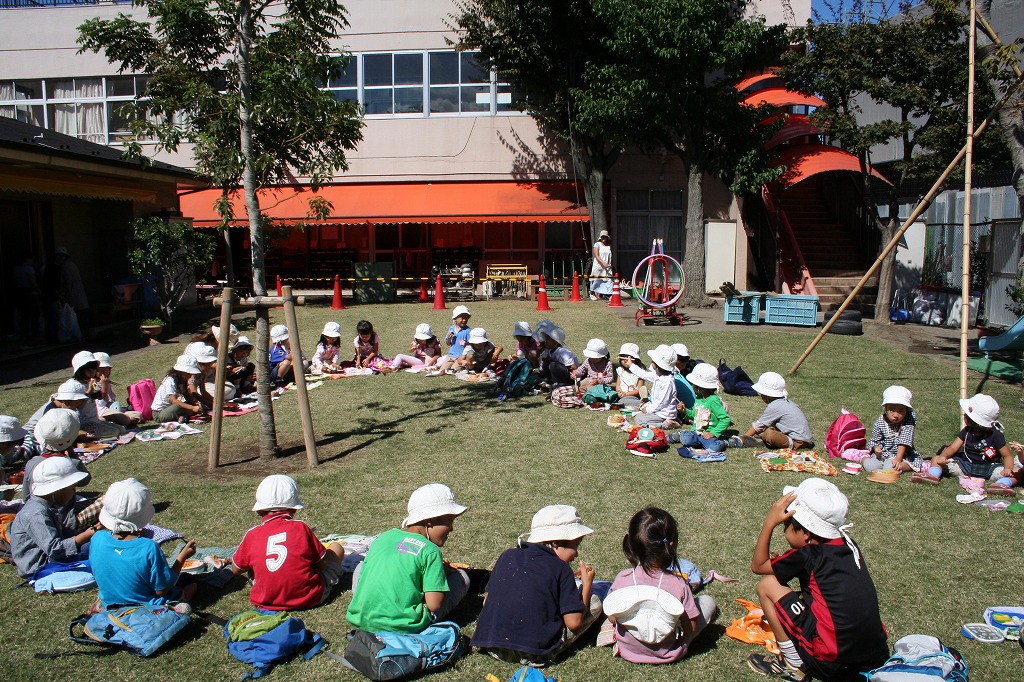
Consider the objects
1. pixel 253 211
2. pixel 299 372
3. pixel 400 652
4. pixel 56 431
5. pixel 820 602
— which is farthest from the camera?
pixel 253 211

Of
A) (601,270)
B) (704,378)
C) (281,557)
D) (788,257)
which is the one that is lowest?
(281,557)

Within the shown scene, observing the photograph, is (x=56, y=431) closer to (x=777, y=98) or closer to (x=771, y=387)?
(x=771, y=387)

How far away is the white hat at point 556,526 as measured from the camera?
15.8 ft

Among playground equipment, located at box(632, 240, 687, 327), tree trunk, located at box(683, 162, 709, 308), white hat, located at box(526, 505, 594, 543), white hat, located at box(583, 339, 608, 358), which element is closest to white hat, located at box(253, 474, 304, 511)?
white hat, located at box(526, 505, 594, 543)

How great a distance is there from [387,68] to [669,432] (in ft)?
67.3

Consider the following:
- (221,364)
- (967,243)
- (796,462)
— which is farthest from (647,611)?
(967,243)

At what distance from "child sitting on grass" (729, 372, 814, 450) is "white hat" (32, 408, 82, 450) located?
6.37 meters

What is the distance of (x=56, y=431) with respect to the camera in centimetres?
688

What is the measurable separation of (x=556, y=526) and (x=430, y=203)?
2120 centimetres

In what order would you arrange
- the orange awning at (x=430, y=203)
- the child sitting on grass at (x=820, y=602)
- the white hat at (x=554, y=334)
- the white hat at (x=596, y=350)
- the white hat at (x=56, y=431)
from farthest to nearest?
the orange awning at (x=430, y=203), the white hat at (x=554, y=334), the white hat at (x=596, y=350), the white hat at (x=56, y=431), the child sitting on grass at (x=820, y=602)

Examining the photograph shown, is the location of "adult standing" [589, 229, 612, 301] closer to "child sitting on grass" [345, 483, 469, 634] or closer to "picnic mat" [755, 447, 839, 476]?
"picnic mat" [755, 447, 839, 476]

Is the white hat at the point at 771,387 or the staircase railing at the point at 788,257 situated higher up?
the staircase railing at the point at 788,257

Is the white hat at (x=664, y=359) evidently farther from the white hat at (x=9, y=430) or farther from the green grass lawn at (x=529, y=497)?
the white hat at (x=9, y=430)

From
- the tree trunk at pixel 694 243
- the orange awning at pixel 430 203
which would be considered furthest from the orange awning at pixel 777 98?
the orange awning at pixel 430 203
